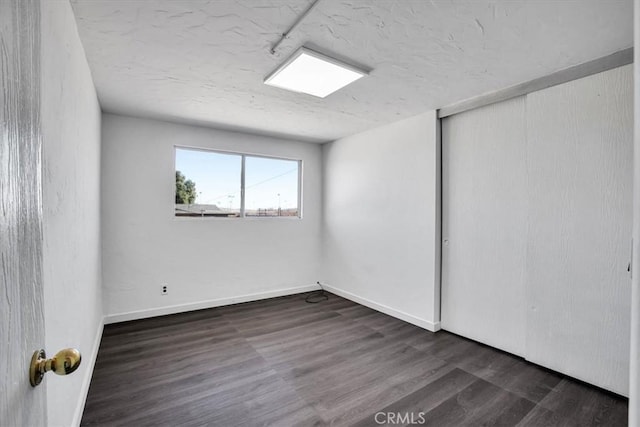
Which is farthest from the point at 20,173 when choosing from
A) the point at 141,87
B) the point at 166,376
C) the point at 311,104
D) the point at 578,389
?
the point at 578,389

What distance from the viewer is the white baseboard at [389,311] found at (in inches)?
133

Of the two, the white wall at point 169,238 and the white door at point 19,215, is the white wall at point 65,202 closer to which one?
the white door at point 19,215

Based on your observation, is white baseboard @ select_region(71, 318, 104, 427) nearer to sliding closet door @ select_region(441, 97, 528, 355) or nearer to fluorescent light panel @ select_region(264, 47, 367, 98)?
fluorescent light panel @ select_region(264, 47, 367, 98)

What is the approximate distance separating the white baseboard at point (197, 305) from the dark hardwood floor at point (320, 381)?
17 cm

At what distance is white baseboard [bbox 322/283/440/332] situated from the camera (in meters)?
3.37

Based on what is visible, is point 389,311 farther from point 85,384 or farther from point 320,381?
point 85,384

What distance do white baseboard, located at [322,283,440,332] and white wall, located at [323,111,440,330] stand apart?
1 cm

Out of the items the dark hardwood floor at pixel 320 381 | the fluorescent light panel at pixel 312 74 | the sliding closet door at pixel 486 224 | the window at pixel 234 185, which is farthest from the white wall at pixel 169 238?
the sliding closet door at pixel 486 224

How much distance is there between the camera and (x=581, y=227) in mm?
2328

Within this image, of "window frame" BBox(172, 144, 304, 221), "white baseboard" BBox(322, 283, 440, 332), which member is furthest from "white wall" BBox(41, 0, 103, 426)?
"white baseboard" BBox(322, 283, 440, 332)

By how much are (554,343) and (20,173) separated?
3.36 m

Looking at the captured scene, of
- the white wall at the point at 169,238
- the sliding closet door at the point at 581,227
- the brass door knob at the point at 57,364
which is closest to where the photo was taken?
the brass door knob at the point at 57,364

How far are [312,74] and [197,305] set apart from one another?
3.26 m

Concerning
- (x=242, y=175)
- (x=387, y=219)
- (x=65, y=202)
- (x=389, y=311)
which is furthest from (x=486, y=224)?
(x=65, y=202)
